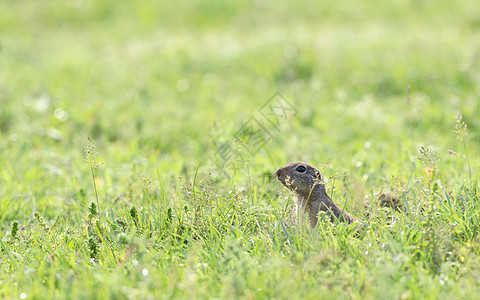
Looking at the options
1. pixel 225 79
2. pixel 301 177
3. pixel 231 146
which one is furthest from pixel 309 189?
pixel 225 79

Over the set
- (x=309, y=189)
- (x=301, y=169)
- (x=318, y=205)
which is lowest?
(x=318, y=205)

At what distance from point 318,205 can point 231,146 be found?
154 cm

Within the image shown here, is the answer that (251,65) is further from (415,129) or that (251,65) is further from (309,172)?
(309,172)

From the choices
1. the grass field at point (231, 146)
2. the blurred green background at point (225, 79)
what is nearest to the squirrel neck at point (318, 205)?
the grass field at point (231, 146)

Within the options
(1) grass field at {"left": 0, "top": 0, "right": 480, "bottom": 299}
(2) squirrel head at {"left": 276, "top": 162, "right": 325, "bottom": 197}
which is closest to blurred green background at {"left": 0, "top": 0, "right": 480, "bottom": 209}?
(1) grass field at {"left": 0, "top": 0, "right": 480, "bottom": 299}

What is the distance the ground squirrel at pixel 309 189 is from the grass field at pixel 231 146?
0.12 metres

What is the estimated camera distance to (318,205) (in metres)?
3.77

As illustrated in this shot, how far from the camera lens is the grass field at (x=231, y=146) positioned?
2.97 metres

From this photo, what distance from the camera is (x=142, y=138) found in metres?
6.76

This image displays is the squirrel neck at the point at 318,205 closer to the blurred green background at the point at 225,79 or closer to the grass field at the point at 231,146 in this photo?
the grass field at the point at 231,146

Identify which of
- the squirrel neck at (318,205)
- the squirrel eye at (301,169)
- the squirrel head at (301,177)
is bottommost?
the squirrel neck at (318,205)

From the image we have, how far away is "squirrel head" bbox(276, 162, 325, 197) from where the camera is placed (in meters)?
3.76

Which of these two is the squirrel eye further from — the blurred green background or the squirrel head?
the blurred green background

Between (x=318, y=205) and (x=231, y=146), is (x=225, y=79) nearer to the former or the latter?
(x=231, y=146)
